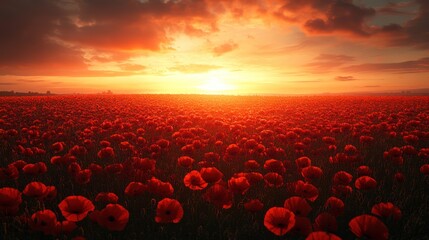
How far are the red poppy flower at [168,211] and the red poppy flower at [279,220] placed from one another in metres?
0.78

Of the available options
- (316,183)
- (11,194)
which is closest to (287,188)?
(316,183)

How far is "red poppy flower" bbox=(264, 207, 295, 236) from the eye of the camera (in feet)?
7.35

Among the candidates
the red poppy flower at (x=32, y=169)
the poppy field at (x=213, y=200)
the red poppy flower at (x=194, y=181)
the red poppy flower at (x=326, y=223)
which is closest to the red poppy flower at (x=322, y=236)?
A: the poppy field at (x=213, y=200)

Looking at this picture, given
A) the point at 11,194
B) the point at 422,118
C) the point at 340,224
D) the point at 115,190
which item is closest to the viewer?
the point at 11,194

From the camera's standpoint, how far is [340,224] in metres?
3.00

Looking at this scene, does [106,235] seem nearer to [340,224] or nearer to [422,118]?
[340,224]

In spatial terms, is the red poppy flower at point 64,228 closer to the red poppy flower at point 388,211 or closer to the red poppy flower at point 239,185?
the red poppy flower at point 239,185

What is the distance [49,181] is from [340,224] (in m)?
3.81

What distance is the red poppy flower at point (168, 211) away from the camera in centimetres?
250

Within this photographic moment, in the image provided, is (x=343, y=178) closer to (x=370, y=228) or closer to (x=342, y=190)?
(x=342, y=190)

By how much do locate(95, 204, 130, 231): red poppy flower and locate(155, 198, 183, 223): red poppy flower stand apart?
11.3 inches

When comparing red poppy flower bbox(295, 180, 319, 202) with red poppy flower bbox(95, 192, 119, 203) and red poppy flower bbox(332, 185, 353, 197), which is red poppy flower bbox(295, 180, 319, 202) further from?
red poppy flower bbox(95, 192, 119, 203)

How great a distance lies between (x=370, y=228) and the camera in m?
2.17

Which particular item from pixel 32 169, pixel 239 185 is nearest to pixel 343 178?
pixel 239 185
